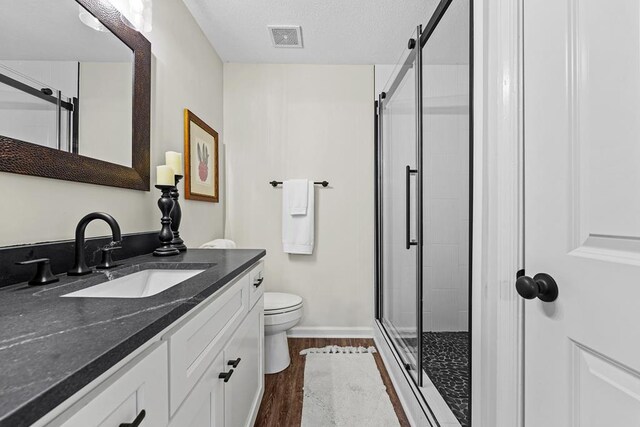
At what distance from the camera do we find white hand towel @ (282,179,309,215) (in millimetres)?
2504

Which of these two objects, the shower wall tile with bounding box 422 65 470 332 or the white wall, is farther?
the shower wall tile with bounding box 422 65 470 332

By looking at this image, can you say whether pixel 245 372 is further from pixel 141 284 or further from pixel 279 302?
pixel 279 302

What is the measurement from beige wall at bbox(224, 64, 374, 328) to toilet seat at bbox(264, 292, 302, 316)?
1.32 feet

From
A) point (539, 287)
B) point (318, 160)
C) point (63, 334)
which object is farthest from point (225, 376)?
point (318, 160)

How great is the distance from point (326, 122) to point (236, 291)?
1.86m

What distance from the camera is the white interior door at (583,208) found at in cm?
54

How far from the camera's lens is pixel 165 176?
1413 millimetres

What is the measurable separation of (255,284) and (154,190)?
0.71m

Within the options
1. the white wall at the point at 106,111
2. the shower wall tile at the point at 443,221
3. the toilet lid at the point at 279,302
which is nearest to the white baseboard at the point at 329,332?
the toilet lid at the point at 279,302

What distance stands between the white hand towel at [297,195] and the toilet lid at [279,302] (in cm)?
67

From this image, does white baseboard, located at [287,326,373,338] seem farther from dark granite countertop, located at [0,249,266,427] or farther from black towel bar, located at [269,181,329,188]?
dark granite countertop, located at [0,249,266,427]

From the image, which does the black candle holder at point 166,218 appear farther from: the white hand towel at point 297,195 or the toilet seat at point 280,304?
the white hand towel at point 297,195

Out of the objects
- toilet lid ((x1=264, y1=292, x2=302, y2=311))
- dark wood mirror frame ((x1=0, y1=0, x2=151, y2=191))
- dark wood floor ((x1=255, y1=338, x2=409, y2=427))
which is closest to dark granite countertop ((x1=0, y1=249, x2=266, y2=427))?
dark wood mirror frame ((x1=0, y1=0, x2=151, y2=191))

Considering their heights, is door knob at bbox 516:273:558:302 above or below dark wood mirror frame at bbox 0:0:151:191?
below
